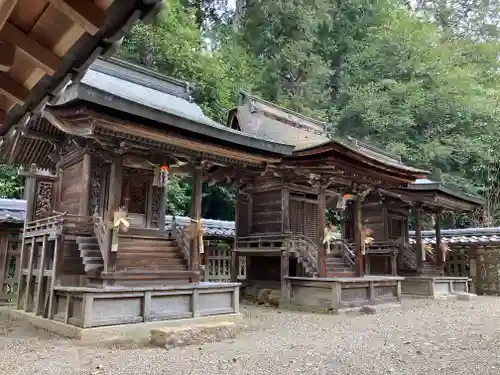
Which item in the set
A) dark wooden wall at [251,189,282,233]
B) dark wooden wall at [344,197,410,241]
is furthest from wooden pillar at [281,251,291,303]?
dark wooden wall at [344,197,410,241]

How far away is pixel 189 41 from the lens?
20.7 metres

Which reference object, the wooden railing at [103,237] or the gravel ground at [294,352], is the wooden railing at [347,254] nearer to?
the gravel ground at [294,352]

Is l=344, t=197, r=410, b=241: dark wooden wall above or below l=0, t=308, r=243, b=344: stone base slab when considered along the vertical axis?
above

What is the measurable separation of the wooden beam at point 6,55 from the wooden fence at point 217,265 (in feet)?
41.7

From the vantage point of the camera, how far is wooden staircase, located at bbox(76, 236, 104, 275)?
7.72 metres

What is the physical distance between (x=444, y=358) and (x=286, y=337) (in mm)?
2572

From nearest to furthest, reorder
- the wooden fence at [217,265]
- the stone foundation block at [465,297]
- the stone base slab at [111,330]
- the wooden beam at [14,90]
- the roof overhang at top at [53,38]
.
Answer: the roof overhang at top at [53,38], the wooden beam at [14,90], the stone base slab at [111,330], the stone foundation block at [465,297], the wooden fence at [217,265]

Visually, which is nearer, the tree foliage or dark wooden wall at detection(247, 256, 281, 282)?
dark wooden wall at detection(247, 256, 281, 282)

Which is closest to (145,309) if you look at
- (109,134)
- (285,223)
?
(109,134)

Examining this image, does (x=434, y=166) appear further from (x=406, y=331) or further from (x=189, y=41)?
(x=406, y=331)

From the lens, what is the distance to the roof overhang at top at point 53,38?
2.05 meters

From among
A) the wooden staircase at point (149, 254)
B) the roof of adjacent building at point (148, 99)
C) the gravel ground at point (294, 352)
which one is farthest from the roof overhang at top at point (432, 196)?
the wooden staircase at point (149, 254)

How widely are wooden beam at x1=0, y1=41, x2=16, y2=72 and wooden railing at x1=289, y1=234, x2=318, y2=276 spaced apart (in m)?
9.66

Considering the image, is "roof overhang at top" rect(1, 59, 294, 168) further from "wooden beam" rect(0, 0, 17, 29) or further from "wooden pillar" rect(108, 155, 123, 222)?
"wooden beam" rect(0, 0, 17, 29)
